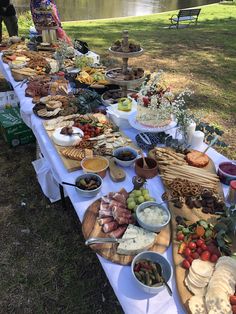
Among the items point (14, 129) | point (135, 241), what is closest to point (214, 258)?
point (135, 241)

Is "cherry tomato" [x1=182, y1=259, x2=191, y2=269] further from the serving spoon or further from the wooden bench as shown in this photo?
the wooden bench

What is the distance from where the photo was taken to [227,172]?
2.62 meters

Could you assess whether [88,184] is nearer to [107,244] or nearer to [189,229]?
[107,244]

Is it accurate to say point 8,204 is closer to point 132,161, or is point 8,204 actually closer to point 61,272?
point 61,272

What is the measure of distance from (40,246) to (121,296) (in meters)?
1.77

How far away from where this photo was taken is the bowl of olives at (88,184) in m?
2.38

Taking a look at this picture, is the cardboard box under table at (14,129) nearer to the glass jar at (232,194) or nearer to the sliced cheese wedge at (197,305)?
the glass jar at (232,194)

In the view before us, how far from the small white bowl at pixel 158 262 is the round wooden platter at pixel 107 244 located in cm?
10

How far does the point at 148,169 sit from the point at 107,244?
838 millimetres

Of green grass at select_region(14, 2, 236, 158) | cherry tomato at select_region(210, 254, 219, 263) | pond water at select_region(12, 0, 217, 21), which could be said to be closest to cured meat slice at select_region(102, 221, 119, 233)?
cherry tomato at select_region(210, 254, 219, 263)

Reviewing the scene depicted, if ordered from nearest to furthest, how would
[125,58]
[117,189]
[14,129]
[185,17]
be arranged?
[117,189]
[125,58]
[14,129]
[185,17]

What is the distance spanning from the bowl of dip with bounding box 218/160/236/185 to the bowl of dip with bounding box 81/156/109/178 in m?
1.03

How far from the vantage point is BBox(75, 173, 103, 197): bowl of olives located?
238cm

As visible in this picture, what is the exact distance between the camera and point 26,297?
2816mm
